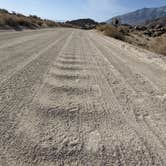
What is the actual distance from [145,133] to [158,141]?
0.25 meters

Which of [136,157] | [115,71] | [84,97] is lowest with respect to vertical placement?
[115,71]

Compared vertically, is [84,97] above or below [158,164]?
below

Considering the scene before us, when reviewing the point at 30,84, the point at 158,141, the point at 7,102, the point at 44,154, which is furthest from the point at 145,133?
the point at 30,84

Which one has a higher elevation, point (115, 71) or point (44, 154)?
point (44, 154)


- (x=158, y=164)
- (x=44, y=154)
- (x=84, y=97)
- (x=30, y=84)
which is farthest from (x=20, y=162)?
(x=30, y=84)

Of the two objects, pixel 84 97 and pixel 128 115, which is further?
pixel 84 97

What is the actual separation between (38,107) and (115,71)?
13.6 ft

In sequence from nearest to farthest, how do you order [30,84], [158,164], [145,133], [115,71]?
1. [158,164]
2. [145,133]
3. [30,84]
4. [115,71]

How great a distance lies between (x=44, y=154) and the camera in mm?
2705

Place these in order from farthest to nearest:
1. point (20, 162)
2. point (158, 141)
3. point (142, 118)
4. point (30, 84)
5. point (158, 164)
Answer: point (30, 84) → point (142, 118) → point (158, 141) → point (158, 164) → point (20, 162)

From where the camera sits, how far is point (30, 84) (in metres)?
5.36

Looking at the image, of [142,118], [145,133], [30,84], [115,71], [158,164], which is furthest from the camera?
[115,71]

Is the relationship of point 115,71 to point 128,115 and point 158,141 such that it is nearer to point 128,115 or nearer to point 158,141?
point 128,115

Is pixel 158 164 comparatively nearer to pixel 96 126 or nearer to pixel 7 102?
pixel 96 126
